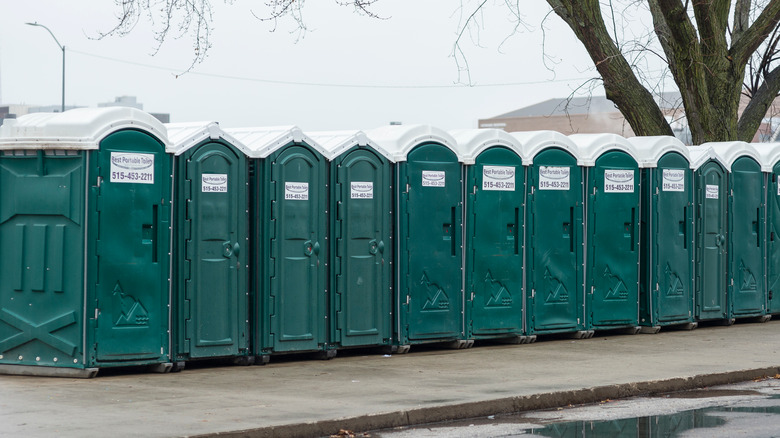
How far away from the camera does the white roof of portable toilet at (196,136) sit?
32.9 feet

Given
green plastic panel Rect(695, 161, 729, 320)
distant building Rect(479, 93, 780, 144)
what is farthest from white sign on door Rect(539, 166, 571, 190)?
distant building Rect(479, 93, 780, 144)

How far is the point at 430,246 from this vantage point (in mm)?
11891

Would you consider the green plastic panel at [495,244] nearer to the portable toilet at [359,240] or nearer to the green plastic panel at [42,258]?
the portable toilet at [359,240]

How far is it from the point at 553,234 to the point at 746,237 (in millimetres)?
3454

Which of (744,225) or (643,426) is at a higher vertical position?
(744,225)

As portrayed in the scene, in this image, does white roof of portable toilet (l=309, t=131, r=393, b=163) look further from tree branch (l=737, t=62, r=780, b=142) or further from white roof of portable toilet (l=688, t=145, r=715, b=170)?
tree branch (l=737, t=62, r=780, b=142)

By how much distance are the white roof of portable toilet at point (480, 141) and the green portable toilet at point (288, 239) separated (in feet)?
5.88

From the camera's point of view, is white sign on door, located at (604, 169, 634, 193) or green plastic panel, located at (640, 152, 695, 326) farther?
green plastic panel, located at (640, 152, 695, 326)

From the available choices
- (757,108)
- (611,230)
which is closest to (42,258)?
(611,230)

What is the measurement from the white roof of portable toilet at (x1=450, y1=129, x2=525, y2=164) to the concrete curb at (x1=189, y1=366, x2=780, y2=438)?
11.1 ft

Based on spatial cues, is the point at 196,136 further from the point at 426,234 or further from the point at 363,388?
the point at 426,234

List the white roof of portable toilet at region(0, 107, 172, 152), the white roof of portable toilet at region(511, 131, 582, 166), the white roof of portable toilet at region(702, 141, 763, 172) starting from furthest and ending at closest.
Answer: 1. the white roof of portable toilet at region(702, 141, 763, 172)
2. the white roof of portable toilet at region(511, 131, 582, 166)
3. the white roof of portable toilet at region(0, 107, 172, 152)

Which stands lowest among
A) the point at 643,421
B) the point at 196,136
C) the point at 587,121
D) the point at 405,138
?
the point at 643,421

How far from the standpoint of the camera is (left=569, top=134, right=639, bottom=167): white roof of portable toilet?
1318 cm
